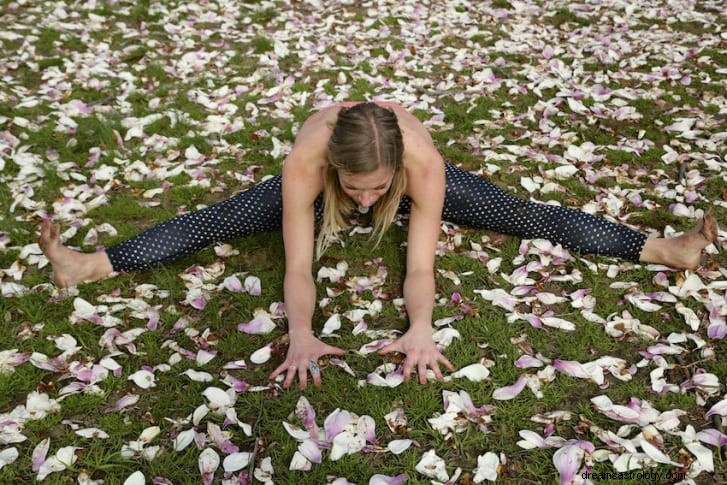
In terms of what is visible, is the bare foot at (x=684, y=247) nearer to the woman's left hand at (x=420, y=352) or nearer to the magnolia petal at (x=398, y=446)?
the woman's left hand at (x=420, y=352)

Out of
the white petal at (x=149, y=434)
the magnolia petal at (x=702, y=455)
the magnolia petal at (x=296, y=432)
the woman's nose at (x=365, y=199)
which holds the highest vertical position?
the woman's nose at (x=365, y=199)

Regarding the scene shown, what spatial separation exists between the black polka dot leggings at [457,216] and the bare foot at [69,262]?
0.08 meters

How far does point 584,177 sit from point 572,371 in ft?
7.01

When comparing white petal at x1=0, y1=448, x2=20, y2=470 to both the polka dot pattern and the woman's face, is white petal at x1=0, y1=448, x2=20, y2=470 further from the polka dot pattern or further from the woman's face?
the polka dot pattern

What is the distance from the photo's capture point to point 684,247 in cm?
370

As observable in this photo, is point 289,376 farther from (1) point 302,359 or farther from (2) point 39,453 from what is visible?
(2) point 39,453

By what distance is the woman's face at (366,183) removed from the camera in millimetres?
2912

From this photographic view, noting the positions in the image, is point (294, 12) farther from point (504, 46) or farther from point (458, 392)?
point (458, 392)

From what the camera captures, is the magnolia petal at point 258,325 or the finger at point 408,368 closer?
the finger at point 408,368

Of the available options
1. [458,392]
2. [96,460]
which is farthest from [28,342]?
[458,392]

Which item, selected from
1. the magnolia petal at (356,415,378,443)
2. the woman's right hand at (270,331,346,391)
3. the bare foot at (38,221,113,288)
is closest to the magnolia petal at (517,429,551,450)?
the magnolia petal at (356,415,378,443)

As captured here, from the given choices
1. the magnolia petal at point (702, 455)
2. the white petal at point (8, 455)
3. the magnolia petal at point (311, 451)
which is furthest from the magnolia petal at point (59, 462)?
the magnolia petal at point (702, 455)

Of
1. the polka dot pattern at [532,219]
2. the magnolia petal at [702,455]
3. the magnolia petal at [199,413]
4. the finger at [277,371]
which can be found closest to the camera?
the magnolia petal at [702,455]

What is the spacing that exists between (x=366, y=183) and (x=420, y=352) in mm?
988
